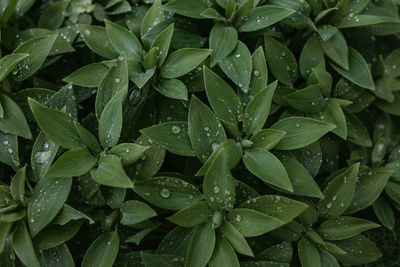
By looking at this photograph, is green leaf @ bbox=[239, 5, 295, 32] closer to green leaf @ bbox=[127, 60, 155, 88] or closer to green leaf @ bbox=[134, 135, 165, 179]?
green leaf @ bbox=[127, 60, 155, 88]

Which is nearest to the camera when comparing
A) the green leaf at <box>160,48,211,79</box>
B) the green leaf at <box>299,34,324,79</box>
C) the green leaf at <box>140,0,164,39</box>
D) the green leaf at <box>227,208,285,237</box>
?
the green leaf at <box>227,208,285,237</box>

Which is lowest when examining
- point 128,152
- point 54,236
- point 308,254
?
point 308,254

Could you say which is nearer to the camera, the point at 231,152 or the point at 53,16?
the point at 231,152

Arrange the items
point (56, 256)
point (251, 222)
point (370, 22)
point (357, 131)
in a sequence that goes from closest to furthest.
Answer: point (251, 222) < point (56, 256) < point (370, 22) < point (357, 131)

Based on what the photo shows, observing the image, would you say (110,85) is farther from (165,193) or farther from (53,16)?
(53,16)

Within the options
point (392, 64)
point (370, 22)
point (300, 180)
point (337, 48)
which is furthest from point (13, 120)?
point (392, 64)

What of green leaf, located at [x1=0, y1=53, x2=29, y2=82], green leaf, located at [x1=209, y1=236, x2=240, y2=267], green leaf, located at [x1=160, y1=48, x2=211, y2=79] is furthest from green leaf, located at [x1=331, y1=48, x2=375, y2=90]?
green leaf, located at [x1=0, y1=53, x2=29, y2=82]
